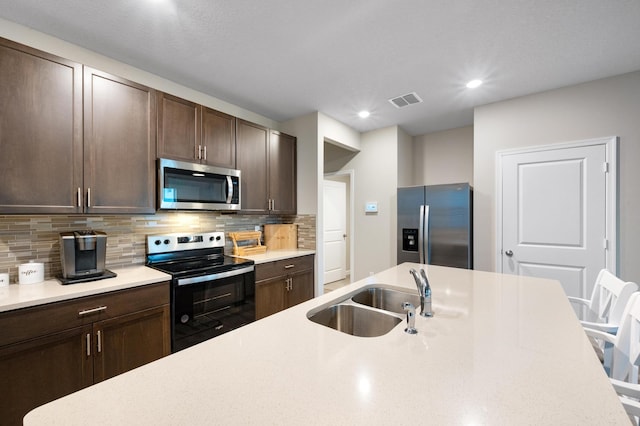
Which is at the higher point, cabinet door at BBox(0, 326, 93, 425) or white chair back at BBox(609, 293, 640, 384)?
white chair back at BBox(609, 293, 640, 384)

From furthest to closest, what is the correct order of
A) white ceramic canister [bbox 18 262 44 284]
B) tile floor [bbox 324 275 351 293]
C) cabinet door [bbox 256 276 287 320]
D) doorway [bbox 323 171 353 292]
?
doorway [bbox 323 171 353 292], tile floor [bbox 324 275 351 293], cabinet door [bbox 256 276 287 320], white ceramic canister [bbox 18 262 44 284]

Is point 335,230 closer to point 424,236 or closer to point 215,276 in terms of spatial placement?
point 424,236

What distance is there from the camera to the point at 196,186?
2381 mm

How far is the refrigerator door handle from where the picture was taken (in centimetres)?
317

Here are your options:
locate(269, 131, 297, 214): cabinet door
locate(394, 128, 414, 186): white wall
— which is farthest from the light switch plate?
locate(269, 131, 297, 214): cabinet door

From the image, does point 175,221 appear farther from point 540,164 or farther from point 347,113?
point 540,164

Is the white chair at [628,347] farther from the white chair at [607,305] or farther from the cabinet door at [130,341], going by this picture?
the cabinet door at [130,341]

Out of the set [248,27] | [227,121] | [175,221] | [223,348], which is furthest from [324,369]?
[227,121]

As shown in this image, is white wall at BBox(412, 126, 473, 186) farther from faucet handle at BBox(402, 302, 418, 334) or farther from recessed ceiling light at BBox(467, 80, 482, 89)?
faucet handle at BBox(402, 302, 418, 334)

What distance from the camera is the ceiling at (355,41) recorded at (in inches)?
63.8

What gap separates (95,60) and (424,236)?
3485mm

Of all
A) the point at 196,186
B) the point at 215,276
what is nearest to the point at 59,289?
the point at 215,276

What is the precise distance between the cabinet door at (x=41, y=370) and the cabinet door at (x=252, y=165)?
65.5 inches

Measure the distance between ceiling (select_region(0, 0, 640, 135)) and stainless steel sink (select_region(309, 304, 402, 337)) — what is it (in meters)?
1.74
